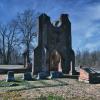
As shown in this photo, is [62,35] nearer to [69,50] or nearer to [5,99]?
[69,50]

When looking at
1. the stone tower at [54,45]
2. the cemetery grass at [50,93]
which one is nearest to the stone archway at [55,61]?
the stone tower at [54,45]

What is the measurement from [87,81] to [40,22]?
46.6 feet

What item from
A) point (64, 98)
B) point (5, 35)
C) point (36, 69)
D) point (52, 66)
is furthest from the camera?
point (5, 35)

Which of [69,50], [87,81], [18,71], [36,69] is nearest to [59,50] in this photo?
[69,50]

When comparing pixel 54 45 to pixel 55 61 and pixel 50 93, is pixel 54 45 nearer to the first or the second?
pixel 55 61

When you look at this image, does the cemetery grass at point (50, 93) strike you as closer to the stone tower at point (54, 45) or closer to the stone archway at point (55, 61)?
the stone tower at point (54, 45)

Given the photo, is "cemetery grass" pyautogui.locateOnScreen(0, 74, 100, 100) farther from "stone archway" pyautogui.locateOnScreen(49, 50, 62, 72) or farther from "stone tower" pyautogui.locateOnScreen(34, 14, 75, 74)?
"stone archway" pyautogui.locateOnScreen(49, 50, 62, 72)

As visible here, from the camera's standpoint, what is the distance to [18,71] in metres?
46.1

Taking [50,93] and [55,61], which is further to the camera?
[55,61]

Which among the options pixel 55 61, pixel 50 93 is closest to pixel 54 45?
pixel 55 61

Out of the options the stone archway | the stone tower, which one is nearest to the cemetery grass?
the stone tower

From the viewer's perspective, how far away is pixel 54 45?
39062 millimetres

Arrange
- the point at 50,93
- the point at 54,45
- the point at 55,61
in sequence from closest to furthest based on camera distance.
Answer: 1. the point at 50,93
2. the point at 54,45
3. the point at 55,61

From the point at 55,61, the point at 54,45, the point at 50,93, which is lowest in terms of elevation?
the point at 50,93
